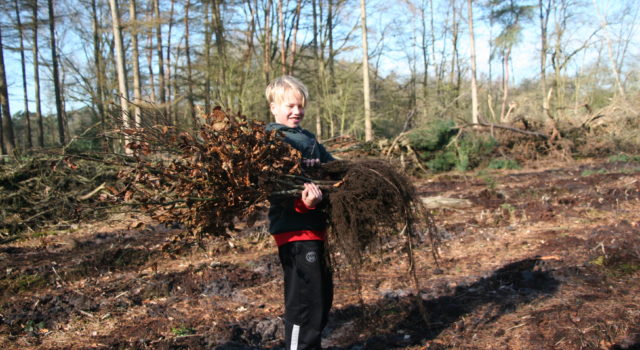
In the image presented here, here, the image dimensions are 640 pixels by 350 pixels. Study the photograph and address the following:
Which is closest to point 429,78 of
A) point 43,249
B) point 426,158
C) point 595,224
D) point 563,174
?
point 426,158

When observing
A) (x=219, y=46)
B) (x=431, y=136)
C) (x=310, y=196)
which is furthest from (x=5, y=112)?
(x=310, y=196)

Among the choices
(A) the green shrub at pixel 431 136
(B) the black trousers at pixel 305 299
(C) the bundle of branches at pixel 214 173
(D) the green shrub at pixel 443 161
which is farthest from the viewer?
(D) the green shrub at pixel 443 161

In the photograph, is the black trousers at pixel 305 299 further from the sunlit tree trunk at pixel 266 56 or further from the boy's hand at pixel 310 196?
the sunlit tree trunk at pixel 266 56

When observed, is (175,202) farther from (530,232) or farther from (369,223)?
(530,232)

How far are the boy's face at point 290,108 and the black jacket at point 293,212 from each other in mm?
63

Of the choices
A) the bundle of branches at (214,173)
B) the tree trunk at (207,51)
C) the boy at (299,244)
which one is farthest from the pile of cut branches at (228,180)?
the tree trunk at (207,51)

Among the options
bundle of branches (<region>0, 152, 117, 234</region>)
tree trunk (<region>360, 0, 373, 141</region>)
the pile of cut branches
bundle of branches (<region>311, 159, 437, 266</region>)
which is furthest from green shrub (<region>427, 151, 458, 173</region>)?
the pile of cut branches

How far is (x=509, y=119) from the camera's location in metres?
15.2

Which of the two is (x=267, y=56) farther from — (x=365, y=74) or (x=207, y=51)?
(x=365, y=74)

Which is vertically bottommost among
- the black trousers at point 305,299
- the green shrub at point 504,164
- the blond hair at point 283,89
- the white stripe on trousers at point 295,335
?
the white stripe on trousers at point 295,335

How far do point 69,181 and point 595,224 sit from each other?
8.67 metres

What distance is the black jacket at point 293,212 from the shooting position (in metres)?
2.32

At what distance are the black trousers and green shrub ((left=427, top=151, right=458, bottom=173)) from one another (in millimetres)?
10821

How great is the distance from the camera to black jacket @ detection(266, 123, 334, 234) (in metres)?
2.32
